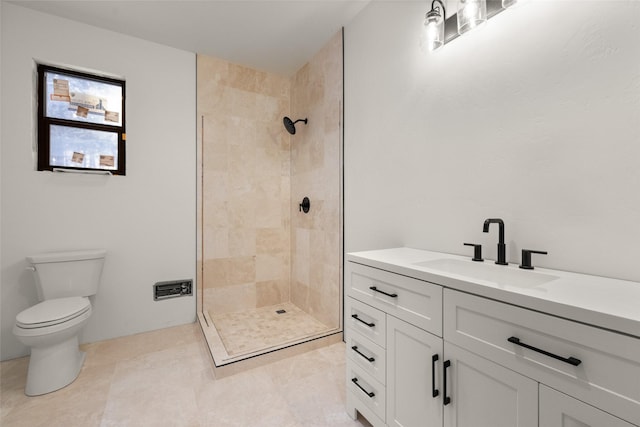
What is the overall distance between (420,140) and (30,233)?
2.83 meters

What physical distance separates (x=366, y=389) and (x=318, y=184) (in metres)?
1.70

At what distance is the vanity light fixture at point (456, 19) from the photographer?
1.29m

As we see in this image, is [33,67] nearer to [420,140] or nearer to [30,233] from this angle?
[30,233]

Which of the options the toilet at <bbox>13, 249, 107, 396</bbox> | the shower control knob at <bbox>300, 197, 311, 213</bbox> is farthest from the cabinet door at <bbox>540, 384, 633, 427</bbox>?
the toilet at <bbox>13, 249, 107, 396</bbox>

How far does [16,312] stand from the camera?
2033 mm

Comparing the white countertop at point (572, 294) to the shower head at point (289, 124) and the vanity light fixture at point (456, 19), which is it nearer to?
the vanity light fixture at point (456, 19)

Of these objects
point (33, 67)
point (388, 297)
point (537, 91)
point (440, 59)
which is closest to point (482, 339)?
point (388, 297)

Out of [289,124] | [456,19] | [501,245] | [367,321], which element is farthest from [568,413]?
[289,124]

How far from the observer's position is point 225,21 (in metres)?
2.20

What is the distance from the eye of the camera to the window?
2150 mm

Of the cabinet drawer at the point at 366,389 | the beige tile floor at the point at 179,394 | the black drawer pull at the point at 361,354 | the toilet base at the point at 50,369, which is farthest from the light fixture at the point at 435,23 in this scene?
the toilet base at the point at 50,369

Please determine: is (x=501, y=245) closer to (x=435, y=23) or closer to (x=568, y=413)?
(x=568, y=413)

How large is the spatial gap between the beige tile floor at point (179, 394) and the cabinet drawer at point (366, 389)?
18cm

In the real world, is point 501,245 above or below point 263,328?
above
